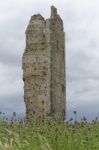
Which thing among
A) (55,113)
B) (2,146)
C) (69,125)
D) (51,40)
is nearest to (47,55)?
(51,40)

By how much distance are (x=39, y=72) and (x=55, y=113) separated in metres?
1.89

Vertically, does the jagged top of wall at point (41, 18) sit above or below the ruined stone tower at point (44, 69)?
above

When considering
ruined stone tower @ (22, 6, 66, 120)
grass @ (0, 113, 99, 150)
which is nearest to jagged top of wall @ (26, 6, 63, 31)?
ruined stone tower @ (22, 6, 66, 120)

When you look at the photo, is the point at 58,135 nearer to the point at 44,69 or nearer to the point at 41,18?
the point at 44,69

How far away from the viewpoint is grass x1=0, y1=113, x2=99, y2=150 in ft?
27.5

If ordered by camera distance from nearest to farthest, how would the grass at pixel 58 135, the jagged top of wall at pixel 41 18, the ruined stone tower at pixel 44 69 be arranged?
the grass at pixel 58 135
the ruined stone tower at pixel 44 69
the jagged top of wall at pixel 41 18

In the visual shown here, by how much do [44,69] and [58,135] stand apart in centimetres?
1358

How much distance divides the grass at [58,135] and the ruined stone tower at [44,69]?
11741mm

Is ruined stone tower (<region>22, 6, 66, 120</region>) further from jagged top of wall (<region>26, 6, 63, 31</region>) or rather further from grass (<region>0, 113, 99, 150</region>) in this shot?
grass (<region>0, 113, 99, 150</region>)

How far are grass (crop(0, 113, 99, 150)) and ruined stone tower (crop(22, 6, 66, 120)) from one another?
11741mm

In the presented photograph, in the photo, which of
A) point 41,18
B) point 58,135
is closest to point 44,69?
point 41,18

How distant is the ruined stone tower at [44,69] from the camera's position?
2255 cm

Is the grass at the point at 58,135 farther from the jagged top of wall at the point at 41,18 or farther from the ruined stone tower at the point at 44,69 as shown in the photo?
the jagged top of wall at the point at 41,18

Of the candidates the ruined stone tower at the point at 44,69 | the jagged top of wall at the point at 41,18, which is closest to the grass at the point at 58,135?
the ruined stone tower at the point at 44,69
